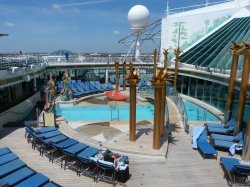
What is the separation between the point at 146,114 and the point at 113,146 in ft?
29.5

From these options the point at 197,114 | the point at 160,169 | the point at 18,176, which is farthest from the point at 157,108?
the point at 197,114

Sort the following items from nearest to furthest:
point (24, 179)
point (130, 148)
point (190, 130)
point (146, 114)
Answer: point (24, 179) → point (130, 148) → point (190, 130) → point (146, 114)

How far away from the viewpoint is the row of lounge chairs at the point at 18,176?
802cm

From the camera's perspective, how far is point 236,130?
13.3m

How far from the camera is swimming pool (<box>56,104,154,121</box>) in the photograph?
19297 mm

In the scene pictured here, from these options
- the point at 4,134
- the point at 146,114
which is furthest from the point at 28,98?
the point at 146,114

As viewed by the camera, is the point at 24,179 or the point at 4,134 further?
the point at 4,134

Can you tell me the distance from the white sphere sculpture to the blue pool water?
20.4m

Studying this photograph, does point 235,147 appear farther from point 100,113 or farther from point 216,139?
point 100,113

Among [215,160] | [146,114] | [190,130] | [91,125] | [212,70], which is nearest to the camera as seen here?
[215,160]

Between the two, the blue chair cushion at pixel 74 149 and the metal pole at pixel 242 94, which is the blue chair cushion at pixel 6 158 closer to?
the blue chair cushion at pixel 74 149

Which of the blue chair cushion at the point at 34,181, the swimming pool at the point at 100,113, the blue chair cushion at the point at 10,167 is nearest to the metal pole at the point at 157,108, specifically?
the blue chair cushion at the point at 34,181

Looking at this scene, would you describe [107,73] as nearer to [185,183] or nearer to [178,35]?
[178,35]

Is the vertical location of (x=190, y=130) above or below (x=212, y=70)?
below
